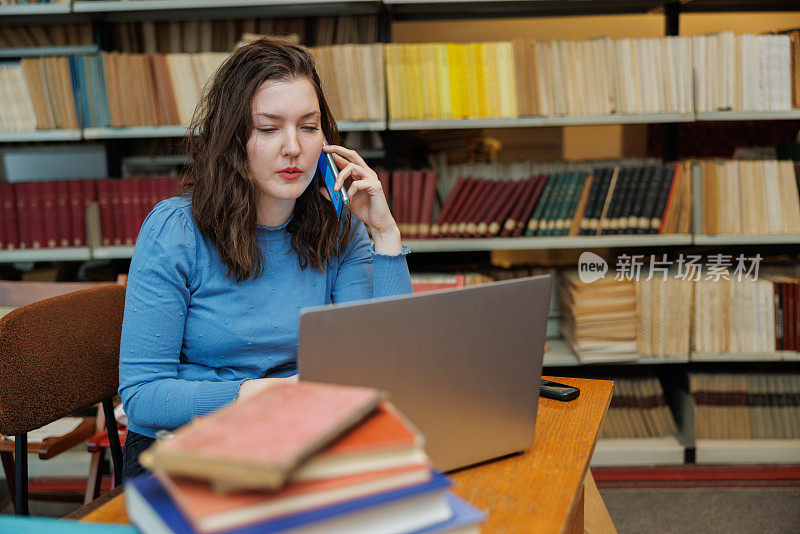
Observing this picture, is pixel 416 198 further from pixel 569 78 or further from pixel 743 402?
pixel 743 402

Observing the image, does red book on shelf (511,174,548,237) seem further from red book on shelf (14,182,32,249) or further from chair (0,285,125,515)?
red book on shelf (14,182,32,249)

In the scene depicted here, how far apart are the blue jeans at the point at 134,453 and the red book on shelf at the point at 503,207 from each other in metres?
1.54

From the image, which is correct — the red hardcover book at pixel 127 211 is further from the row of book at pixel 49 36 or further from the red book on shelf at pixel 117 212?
the row of book at pixel 49 36

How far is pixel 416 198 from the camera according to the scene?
2547mm

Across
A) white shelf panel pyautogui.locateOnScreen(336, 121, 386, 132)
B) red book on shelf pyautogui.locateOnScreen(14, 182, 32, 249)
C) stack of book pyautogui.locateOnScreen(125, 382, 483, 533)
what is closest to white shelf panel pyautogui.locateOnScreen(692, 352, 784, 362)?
white shelf panel pyautogui.locateOnScreen(336, 121, 386, 132)

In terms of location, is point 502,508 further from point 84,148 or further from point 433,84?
point 84,148

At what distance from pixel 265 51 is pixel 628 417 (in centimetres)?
207

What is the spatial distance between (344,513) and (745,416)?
100 inches

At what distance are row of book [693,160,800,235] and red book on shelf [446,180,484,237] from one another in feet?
2.48

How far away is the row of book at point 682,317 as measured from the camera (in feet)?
8.38

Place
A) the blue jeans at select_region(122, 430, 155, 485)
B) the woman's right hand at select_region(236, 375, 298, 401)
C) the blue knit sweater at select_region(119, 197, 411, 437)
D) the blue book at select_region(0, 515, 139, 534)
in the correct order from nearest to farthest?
the blue book at select_region(0, 515, 139, 534) < the woman's right hand at select_region(236, 375, 298, 401) < the blue knit sweater at select_region(119, 197, 411, 437) < the blue jeans at select_region(122, 430, 155, 485)

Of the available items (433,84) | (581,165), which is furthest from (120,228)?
(581,165)

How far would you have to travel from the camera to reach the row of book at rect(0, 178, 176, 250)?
8.30ft

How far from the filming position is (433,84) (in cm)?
248
